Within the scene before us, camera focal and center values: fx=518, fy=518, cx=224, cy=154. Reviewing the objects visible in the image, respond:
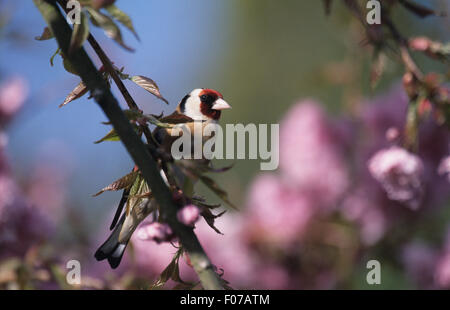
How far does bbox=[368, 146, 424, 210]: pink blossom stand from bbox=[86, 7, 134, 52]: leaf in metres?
0.39

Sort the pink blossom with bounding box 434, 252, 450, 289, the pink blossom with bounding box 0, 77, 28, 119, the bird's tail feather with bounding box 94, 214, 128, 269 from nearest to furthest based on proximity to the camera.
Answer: the bird's tail feather with bounding box 94, 214, 128, 269 → the pink blossom with bounding box 434, 252, 450, 289 → the pink blossom with bounding box 0, 77, 28, 119

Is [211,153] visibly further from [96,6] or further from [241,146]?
[96,6]

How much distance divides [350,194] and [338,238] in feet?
0.35

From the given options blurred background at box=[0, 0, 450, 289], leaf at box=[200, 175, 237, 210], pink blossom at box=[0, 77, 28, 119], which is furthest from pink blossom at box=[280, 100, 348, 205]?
leaf at box=[200, 175, 237, 210]

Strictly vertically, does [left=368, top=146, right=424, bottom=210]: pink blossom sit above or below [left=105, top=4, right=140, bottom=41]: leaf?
below

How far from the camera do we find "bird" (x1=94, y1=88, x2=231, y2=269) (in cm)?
42

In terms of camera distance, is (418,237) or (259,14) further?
(259,14)

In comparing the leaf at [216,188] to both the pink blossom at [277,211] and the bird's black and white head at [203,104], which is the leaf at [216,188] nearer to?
the bird's black and white head at [203,104]

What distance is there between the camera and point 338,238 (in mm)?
1201

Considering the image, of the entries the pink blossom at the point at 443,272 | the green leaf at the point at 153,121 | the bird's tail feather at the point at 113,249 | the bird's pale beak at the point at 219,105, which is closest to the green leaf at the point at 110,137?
the green leaf at the point at 153,121

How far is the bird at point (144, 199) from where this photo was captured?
0.42 meters

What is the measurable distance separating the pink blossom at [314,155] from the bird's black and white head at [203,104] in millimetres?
532

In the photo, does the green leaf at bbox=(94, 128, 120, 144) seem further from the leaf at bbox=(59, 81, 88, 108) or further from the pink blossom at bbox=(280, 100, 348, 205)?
the pink blossom at bbox=(280, 100, 348, 205)

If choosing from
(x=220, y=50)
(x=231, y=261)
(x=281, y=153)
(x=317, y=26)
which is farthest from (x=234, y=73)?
(x=231, y=261)
